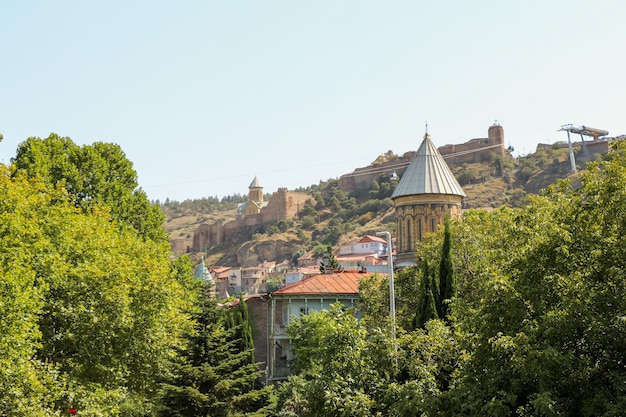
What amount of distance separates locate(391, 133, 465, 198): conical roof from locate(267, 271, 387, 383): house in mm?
9662

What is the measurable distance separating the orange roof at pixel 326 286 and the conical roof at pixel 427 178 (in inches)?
334

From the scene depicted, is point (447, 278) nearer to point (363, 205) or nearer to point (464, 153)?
point (464, 153)

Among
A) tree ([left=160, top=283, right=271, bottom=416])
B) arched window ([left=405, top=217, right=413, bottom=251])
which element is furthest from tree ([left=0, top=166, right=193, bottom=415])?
arched window ([left=405, top=217, right=413, bottom=251])

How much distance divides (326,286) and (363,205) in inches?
3563

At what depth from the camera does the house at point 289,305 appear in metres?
39.7

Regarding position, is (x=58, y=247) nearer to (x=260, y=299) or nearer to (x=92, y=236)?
(x=92, y=236)

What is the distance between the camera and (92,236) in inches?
952

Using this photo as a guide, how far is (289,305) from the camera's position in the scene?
132 ft

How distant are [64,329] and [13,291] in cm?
415

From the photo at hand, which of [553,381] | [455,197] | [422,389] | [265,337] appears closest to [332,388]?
[422,389]

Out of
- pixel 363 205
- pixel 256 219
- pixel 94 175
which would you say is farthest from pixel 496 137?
pixel 94 175

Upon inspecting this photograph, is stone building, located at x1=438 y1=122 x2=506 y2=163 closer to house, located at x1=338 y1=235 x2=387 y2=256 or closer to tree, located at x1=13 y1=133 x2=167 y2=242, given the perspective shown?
house, located at x1=338 y1=235 x2=387 y2=256

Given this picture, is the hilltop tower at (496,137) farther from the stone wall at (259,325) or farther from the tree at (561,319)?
the tree at (561,319)

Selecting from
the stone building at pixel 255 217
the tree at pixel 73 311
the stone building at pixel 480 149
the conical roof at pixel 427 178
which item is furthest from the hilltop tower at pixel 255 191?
the tree at pixel 73 311
